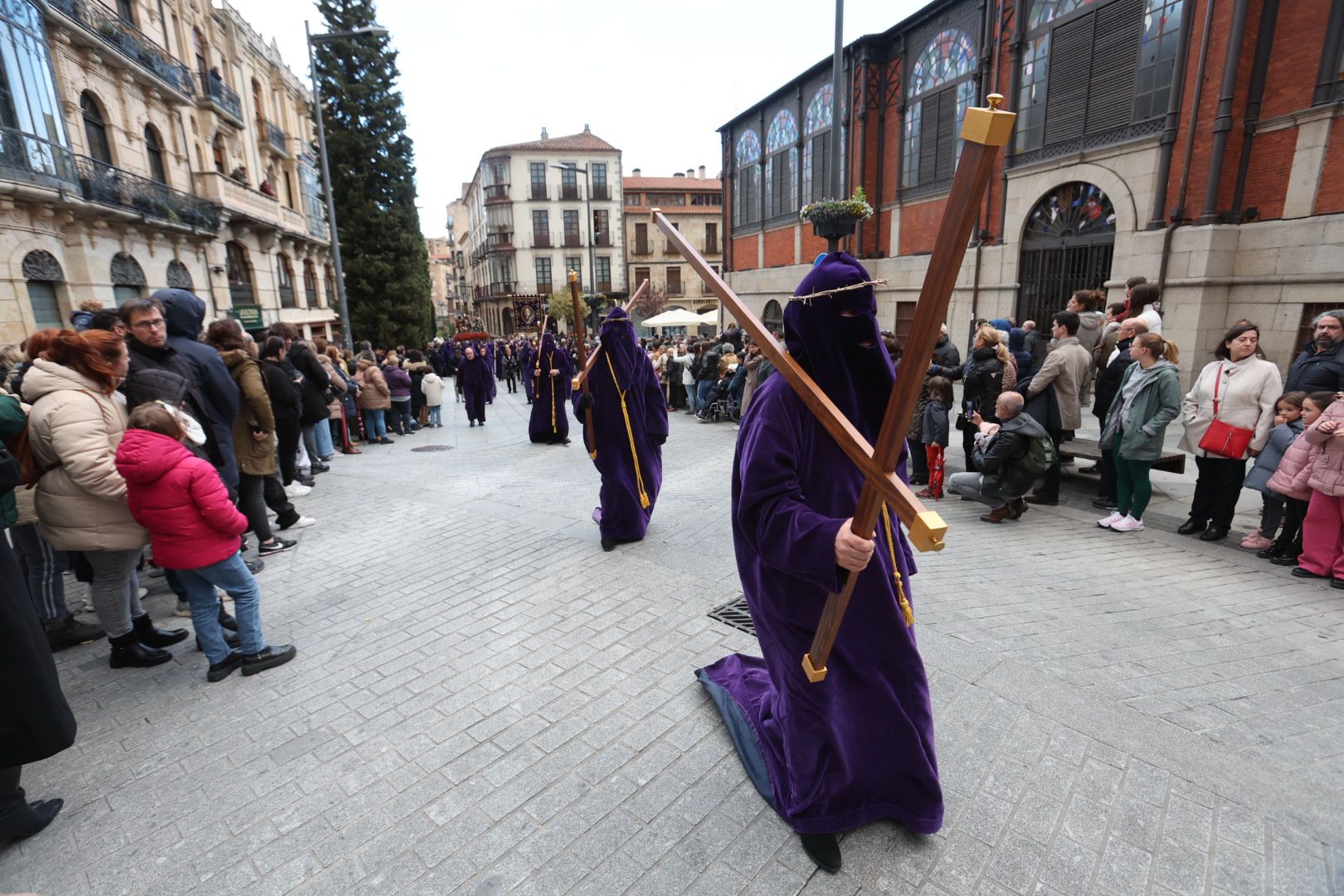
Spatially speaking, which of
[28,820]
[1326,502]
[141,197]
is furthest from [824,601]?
[141,197]

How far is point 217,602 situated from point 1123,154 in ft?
50.0

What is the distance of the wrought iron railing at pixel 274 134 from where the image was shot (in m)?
25.7

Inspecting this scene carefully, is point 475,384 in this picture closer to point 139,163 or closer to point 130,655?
point 130,655

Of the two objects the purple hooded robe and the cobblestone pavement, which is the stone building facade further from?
the purple hooded robe

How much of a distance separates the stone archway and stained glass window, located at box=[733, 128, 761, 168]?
13825mm

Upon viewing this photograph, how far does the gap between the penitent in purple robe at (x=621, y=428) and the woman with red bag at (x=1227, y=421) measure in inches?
177

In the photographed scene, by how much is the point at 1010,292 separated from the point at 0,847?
1693cm

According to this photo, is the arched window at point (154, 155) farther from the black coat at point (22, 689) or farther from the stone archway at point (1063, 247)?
the stone archway at point (1063, 247)

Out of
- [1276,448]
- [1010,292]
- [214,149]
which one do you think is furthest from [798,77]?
[1276,448]

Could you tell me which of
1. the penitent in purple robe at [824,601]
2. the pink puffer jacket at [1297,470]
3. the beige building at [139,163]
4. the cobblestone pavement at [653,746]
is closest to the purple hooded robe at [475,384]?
the cobblestone pavement at [653,746]

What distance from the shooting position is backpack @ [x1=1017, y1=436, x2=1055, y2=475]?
18.8ft

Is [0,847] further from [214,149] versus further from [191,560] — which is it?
[214,149]

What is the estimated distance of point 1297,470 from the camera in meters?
4.66

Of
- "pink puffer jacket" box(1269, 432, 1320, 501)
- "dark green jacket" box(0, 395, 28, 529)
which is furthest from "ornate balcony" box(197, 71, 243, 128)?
"pink puffer jacket" box(1269, 432, 1320, 501)
